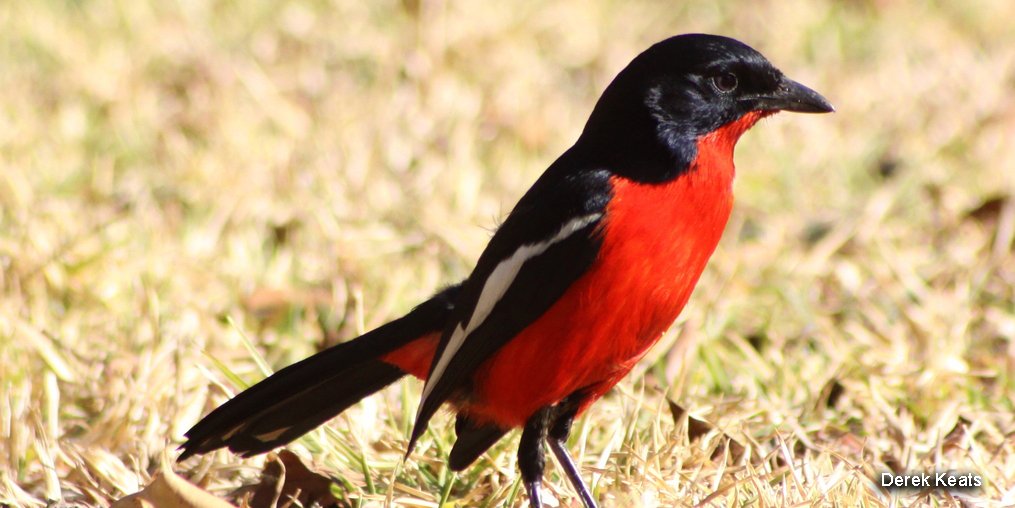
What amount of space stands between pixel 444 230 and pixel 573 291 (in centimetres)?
204

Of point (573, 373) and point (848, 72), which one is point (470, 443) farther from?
point (848, 72)

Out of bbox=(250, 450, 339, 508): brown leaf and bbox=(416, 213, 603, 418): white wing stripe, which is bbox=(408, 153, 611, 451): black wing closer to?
bbox=(416, 213, 603, 418): white wing stripe

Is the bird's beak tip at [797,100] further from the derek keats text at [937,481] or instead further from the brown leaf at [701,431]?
the derek keats text at [937,481]

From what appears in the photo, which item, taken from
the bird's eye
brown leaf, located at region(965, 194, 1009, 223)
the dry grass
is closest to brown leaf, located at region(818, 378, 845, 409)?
the dry grass

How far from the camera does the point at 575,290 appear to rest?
11.4 ft

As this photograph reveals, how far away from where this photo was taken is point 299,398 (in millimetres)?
3666

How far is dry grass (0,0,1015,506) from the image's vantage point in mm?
3857

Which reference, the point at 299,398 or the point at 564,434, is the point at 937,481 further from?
the point at 299,398

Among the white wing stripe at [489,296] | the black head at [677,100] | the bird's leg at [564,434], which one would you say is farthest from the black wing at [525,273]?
the bird's leg at [564,434]

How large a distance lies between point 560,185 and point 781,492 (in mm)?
990

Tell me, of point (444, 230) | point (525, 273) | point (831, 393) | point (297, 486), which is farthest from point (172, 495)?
point (444, 230)

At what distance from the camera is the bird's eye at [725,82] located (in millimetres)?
3793

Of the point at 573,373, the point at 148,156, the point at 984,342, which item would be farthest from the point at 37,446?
the point at 984,342

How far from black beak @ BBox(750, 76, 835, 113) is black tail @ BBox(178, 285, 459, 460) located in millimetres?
1180
